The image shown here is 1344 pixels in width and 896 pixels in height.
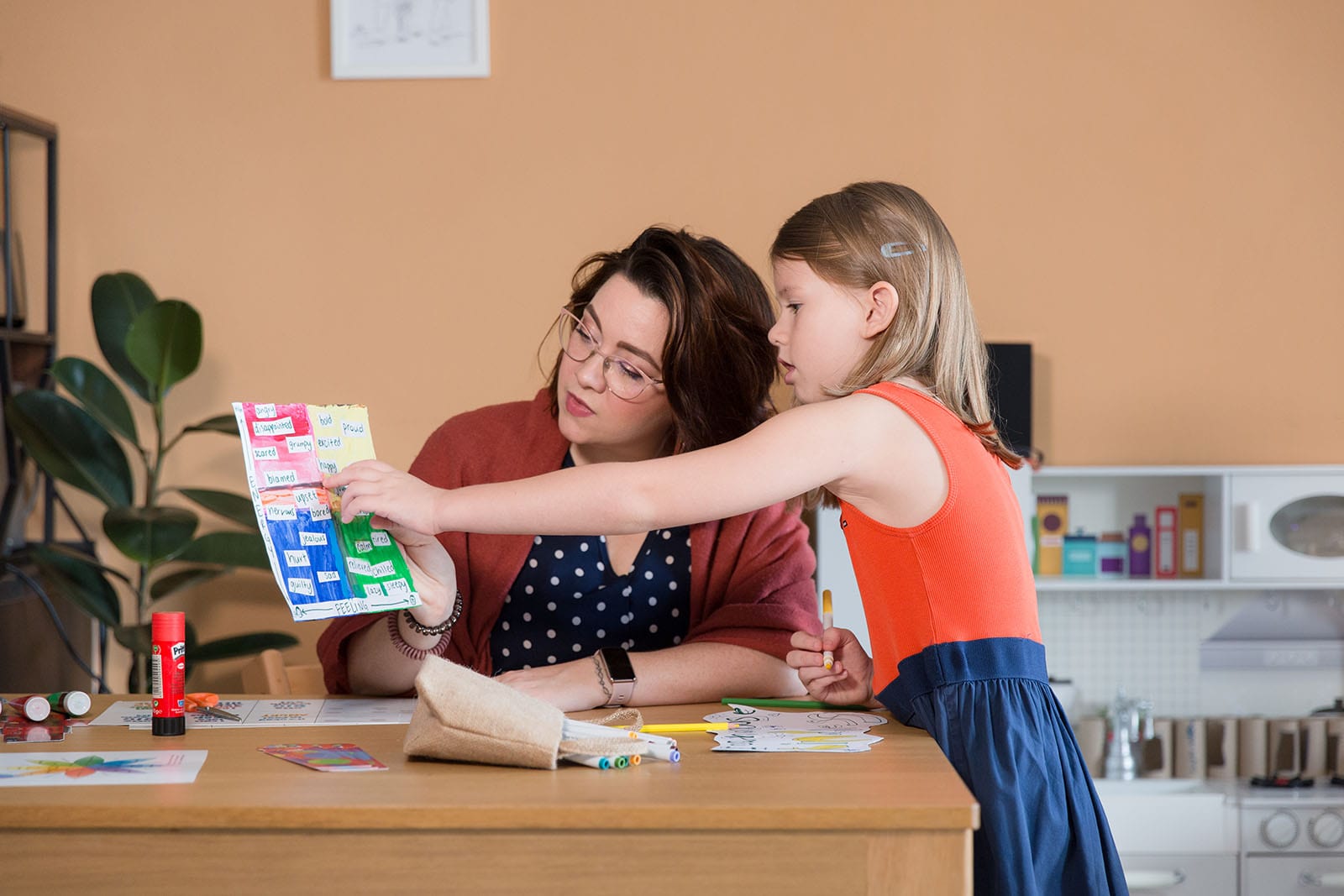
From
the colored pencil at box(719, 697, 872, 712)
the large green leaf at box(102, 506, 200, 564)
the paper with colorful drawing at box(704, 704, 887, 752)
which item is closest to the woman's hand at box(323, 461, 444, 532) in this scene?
the paper with colorful drawing at box(704, 704, 887, 752)

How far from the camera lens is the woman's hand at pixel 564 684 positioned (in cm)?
161

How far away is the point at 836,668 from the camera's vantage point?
1647 mm

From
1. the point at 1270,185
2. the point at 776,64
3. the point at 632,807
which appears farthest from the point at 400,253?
the point at 632,807

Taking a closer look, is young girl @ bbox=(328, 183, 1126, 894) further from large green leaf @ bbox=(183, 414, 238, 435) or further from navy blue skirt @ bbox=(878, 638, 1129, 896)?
large green leaf @ bbox=(183, 414, 238, 435)

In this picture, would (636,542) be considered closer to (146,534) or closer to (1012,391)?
(146,534)

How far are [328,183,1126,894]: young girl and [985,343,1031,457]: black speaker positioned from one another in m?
1.76

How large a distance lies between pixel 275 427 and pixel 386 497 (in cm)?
16

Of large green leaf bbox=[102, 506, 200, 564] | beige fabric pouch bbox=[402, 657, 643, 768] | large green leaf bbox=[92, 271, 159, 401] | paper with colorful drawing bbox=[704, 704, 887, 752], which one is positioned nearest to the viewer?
beige fabric pouch bbox=[402, 657, 643, 768]

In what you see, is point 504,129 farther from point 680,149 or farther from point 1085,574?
point 1085,574

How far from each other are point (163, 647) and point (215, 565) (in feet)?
7.12

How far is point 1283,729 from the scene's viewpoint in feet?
10.8

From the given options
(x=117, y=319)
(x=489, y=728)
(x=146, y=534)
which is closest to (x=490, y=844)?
(x=489, y=728)

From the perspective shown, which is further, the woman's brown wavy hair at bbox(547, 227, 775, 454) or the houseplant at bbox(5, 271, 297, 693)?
the houseplant at bbox(5, 271, 297, 693)

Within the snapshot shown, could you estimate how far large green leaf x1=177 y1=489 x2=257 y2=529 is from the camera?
3121mm
